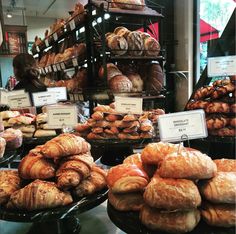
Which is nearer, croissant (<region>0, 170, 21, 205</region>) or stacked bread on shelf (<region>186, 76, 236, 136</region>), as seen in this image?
croissant (<region>0, 170, 21, 205</region>)

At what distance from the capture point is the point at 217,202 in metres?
0.67

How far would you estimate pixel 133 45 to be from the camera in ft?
6.75

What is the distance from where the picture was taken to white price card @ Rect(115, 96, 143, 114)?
4.67 feet

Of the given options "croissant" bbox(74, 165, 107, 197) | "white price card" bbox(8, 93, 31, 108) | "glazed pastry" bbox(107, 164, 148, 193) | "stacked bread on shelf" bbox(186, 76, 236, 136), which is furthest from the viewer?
"white price card" bbox(8, 93, 31, 108)

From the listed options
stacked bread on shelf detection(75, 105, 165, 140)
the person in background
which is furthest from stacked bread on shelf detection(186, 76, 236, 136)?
the person in background

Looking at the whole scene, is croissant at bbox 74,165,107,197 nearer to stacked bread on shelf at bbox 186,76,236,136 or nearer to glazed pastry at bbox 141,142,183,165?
glazed pastry at bbox 141,142,183,165

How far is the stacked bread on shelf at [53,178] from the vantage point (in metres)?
0.79

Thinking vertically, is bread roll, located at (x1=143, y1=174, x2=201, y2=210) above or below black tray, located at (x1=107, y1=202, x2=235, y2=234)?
above

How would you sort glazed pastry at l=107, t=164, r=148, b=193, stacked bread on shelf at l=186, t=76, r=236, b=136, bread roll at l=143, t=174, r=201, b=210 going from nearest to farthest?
bread roll at l=143, t=174, r=201, b=210 → glazed pastry at l=107, t=164, r=148, b=193 → stacked bread on shelf at l=186, t=76, r=236, b=136

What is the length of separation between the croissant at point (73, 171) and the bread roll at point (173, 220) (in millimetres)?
270

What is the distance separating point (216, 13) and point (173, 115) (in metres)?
1.77

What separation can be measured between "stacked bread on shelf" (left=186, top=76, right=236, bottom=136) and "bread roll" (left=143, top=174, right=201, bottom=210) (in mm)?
809

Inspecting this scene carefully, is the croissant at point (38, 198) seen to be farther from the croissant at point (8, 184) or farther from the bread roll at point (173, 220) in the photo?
the bread roll at point (173, 220)

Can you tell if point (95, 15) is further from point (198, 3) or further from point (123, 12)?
point (198, 3)
